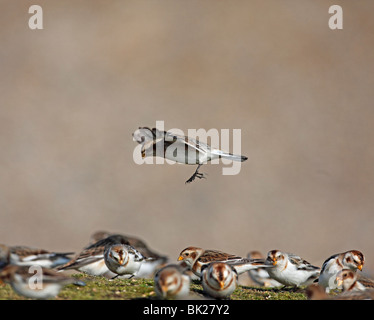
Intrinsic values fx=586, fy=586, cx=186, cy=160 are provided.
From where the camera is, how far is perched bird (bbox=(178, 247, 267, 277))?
10.5 metres

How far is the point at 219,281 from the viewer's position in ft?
27.6

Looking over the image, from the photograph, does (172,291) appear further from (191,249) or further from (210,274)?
(191,249)

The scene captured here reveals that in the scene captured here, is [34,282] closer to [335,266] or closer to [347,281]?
[347,281]

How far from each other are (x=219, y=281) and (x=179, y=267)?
707mm

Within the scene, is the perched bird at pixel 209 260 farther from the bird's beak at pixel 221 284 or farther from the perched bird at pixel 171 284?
the perched bird at pixel 171 284

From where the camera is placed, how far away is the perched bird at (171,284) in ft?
26.8

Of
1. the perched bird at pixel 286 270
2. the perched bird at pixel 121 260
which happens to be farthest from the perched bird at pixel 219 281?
the perched bird at pixel 121 260

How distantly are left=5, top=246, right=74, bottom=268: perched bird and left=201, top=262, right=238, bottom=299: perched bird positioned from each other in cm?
257

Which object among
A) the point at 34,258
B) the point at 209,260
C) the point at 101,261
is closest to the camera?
the point at 34,258

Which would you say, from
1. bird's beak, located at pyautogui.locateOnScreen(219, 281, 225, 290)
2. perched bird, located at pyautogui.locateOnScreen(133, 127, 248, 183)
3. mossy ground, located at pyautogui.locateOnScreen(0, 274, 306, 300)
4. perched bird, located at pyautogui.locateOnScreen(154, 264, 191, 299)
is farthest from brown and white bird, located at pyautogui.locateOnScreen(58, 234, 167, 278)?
bird's beak, located at pyautogui.locateOnScreen(219, 281, 225, 290)

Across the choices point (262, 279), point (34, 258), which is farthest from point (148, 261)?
point (34, 258)

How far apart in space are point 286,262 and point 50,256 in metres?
4.11
